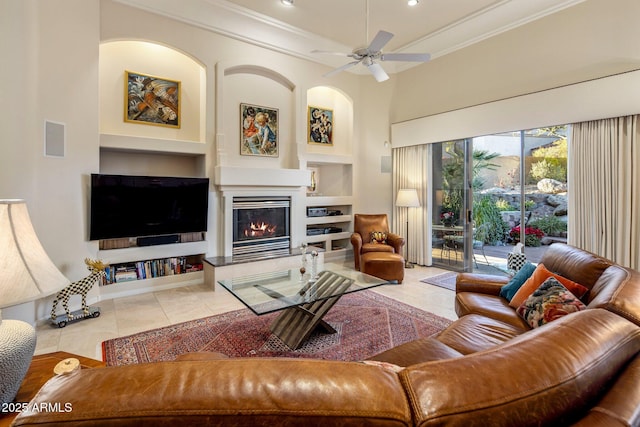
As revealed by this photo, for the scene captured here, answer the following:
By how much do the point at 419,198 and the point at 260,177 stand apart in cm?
294

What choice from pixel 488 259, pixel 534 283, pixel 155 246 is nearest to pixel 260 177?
pixel 155 246

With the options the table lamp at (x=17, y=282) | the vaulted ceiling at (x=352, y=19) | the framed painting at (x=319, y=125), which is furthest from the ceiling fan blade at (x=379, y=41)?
the table lamp at (x=17, y=282)

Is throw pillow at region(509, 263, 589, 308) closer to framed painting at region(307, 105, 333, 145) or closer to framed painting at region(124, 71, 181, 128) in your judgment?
framed painting at region(307, 105, 333, 145)

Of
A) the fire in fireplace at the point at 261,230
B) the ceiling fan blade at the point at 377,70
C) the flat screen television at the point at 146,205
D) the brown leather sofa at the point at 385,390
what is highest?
the ceiling fan blade at the point at 377,70

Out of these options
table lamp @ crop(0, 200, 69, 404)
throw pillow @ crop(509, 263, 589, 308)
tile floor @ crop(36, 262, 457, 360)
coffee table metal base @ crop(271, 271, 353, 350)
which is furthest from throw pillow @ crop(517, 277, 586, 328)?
table lamp @ crop(0, 200, 69, 404)

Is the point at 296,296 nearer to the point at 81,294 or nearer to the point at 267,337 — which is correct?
the point at 267,337

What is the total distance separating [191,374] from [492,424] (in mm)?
645

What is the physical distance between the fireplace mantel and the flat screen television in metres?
0.26

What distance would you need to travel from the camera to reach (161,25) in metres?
4.06

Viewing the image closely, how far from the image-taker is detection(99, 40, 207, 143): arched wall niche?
3.94 metres

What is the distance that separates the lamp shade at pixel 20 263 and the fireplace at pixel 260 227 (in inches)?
139

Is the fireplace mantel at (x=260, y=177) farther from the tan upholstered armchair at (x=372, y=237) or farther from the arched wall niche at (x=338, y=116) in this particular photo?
the tan upholstered armchair at (x=372, y=237)

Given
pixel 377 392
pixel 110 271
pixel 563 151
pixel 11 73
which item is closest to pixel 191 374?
pixel 377 392

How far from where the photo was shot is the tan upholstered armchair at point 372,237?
5.00 metres
